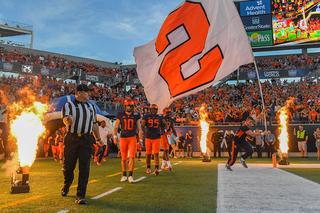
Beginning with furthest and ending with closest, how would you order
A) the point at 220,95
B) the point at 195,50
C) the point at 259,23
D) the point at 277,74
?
1. the point at 277,74
2. the point at 259,23
3. the point at 220,95
4. the point at 195,50

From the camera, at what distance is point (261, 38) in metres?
34.4

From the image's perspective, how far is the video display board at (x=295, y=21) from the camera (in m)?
32.8

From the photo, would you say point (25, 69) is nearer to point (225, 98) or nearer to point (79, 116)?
point (225, 98)

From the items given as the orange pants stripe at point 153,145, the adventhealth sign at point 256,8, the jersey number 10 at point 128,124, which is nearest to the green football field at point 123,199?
the jersey number 10 at point 128,124

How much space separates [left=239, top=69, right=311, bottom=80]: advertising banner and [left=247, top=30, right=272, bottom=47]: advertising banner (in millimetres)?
4034

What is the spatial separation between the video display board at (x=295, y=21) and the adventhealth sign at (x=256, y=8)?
732 millimetres

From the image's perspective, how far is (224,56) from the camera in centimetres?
779

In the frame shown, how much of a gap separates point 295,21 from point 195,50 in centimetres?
3054

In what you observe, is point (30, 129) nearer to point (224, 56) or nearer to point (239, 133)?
point (224, 56)

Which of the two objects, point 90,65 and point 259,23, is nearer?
point 259,23

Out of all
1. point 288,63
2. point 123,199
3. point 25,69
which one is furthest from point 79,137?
point 288,63

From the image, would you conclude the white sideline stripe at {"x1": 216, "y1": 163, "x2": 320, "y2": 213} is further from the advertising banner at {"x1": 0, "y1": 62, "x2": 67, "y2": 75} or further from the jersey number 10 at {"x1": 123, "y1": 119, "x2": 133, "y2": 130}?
the advertising banner at {"x1": 0, "y1": 62, "x2": 67, "y2": 75}

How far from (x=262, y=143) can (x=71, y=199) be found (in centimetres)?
1677

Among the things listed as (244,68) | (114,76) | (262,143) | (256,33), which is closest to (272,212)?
(262,143)
